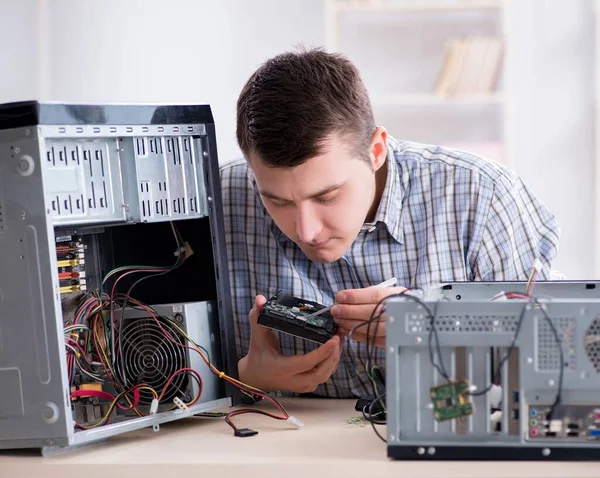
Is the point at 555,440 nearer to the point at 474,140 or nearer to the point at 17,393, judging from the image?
the point at 17,393

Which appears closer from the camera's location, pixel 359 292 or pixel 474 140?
pixel 359 292

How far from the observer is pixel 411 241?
1756 millimetres

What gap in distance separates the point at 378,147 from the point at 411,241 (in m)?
0.21

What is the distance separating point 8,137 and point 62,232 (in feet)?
0.72

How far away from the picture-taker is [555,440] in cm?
111

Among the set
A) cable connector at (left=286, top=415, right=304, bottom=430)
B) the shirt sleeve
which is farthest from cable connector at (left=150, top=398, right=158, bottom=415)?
the shirt sleeve

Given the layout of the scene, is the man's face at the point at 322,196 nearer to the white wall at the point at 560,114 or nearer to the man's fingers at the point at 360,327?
the man's fingers at the point at 360,327

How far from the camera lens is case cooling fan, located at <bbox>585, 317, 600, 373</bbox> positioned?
1090 millimetres

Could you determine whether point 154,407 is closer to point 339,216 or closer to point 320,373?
point 320,373

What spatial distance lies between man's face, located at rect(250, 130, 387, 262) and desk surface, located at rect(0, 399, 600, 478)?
0.32 meters

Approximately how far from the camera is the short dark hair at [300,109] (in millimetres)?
1451

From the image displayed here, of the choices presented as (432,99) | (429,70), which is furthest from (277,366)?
(429,70)

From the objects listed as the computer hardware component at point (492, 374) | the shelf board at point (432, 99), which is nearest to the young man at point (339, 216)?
the computer hardware component at point (492, 374)

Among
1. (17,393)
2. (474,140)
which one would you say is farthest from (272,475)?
(474,140)
